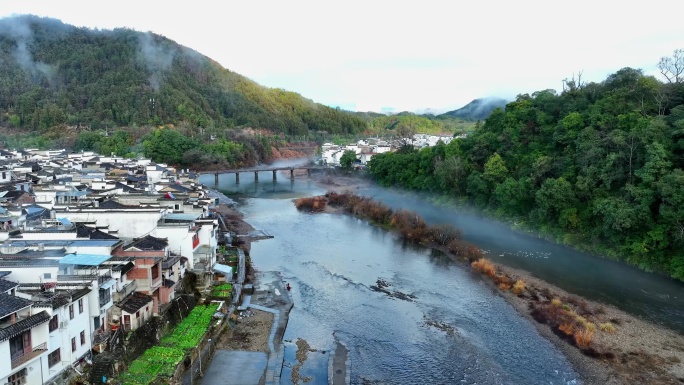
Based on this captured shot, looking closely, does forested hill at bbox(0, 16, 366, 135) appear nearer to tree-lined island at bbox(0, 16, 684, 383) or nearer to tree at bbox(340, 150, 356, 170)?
tree-lined island at bbox(0, 16, 684, 383)

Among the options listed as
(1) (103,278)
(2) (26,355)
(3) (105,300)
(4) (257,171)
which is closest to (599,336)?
(3) (105,300)

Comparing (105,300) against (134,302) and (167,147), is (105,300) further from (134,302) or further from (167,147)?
(167,147)

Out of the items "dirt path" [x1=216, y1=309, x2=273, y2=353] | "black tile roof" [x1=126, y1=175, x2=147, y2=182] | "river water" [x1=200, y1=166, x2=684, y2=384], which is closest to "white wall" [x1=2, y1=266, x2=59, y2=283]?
"dirt path" [x1=216, y1=309, x2=273, y2=353]

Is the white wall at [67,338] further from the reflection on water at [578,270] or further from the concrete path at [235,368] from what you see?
the reflection on water at [578,270]

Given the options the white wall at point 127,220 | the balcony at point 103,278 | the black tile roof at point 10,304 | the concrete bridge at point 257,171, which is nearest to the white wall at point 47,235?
the white wall at point 127,220

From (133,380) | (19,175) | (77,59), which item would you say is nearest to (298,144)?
(77,59)

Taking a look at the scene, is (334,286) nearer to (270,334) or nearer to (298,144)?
(270,334)
